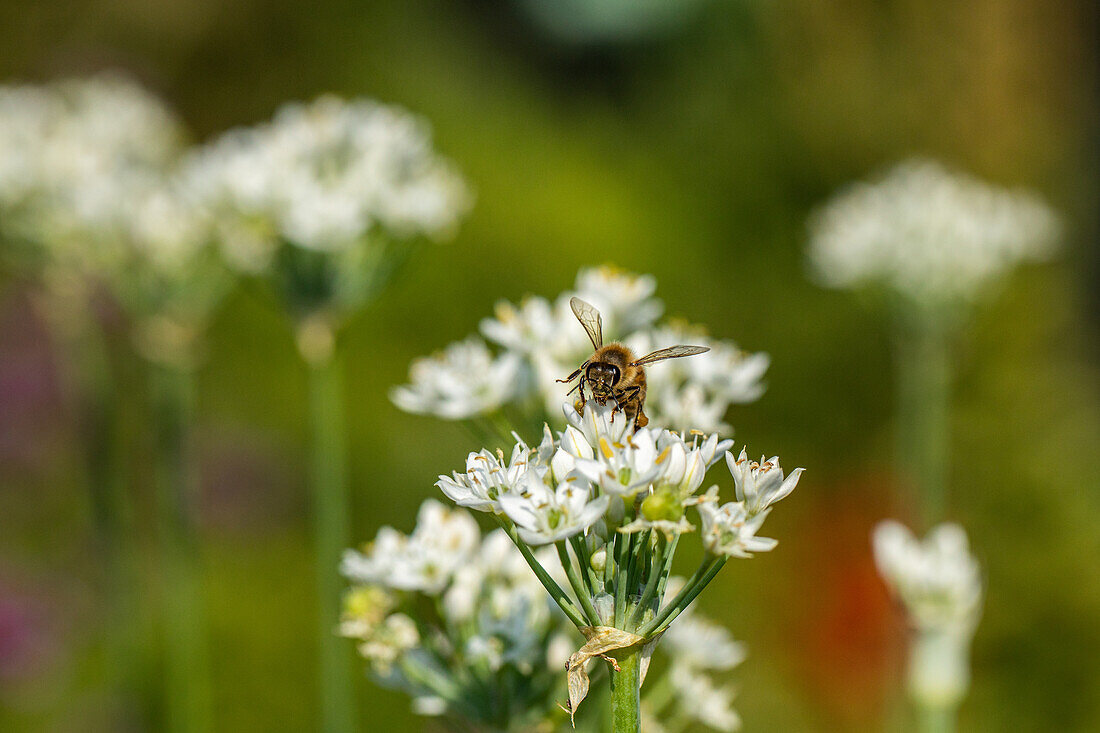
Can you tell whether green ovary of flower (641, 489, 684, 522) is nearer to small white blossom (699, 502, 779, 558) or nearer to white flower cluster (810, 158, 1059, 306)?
small white blossom (699, 502, 779, 558)

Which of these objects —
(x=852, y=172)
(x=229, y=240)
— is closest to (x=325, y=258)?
(x=229, y=240)

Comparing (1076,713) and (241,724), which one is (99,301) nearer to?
(241,724)

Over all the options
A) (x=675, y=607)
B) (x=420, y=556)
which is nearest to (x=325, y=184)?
(x=420, y=556)

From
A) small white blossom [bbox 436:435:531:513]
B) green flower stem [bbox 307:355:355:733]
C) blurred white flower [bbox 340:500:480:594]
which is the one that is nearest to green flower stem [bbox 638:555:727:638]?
small white blossom [bbox 436:435:531:513]

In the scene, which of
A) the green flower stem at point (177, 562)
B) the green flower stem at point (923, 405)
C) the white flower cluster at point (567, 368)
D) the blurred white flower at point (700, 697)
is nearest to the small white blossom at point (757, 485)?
the white flower cluster at point (567, 368)

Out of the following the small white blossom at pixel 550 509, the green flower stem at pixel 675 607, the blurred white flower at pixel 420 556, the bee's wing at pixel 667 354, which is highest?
the bee's wing at pixel 667 354

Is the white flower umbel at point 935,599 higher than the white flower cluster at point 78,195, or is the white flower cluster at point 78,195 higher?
the white flower cluster at point 78,195

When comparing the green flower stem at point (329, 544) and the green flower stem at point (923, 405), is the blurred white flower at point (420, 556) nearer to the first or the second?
the green flower stem at point (329, 544)
